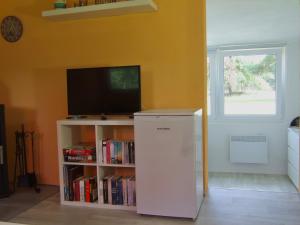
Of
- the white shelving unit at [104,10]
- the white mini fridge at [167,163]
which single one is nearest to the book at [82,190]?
the white mini fridge at [167,163]

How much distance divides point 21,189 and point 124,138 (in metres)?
1.46

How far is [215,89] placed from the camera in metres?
5.07

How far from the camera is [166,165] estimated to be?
9.16ft

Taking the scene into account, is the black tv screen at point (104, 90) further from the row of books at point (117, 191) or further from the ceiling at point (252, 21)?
the ceiling at point (252, 21)

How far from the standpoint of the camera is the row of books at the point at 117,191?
309cm

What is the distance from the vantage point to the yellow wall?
3.31 metres

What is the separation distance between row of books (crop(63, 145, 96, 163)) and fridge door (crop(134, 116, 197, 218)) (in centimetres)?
58

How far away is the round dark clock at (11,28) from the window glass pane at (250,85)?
10.2 feet

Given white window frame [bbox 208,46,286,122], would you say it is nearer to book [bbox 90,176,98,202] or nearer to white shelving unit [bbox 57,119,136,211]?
white shelving unit [bbox 57,119,136,211]

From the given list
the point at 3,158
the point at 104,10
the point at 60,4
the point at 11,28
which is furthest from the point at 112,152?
the point at 11,28

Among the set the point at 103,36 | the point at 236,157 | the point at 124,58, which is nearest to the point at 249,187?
the point at 236,157

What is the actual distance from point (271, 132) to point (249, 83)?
2.80 ft

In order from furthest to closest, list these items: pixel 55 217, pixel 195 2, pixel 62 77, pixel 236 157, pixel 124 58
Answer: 1. pixel 236 157
2. pixel 62 77
3. pixel 124 58
4. pixel 195 2
5. pixel 55 217

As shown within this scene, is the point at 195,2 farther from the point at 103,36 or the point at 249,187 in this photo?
the point at 249,187
